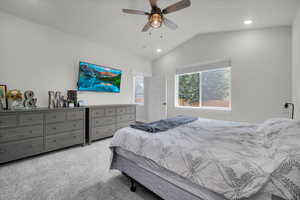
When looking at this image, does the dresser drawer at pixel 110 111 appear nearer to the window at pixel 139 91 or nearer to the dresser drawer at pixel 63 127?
the dresser drawer at pixel 63 127

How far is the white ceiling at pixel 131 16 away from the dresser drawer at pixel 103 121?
7.24 feet

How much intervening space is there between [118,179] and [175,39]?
399 cm

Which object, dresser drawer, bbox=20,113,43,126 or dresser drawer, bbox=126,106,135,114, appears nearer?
dresser drawer, bbox=20,113,43,126

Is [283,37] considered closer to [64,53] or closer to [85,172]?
[85,172]

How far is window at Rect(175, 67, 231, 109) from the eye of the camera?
3.82 metres

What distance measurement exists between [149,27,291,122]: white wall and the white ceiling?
282 millimetres

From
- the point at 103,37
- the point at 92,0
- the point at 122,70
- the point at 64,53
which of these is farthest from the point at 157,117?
the point at 92,0

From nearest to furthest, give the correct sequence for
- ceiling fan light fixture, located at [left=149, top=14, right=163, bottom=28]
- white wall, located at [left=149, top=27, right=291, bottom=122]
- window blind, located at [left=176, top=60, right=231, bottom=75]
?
ceiling fan light fixture, located at [left=149, top=14, right=163, bottom=28] → white wall, located at [left=149, top=27, right=291, bottom=122] → window blind, located at [left=176, top=60, right=231, bottom=75]

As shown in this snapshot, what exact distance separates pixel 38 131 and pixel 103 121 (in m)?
1.30

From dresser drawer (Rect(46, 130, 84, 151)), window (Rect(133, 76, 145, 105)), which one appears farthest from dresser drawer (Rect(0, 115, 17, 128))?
window (Rect(133, 76, 145, 105))

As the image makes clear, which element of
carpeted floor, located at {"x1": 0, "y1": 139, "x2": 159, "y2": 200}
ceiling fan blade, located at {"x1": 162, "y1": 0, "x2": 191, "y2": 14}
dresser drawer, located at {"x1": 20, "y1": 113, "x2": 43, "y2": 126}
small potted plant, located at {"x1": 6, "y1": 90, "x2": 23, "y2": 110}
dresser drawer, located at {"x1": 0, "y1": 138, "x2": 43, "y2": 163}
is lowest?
carpeted floor, located at {"x1": 0, "y1": 139, "x2": 159, "y2": 200}

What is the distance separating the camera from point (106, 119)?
3.47 metres

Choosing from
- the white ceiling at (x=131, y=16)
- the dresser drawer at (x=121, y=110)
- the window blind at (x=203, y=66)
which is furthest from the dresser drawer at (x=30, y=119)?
the window blind at (x=203, y=66)

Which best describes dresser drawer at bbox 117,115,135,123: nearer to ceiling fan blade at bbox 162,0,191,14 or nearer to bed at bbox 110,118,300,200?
bed at bbox 110,118,300,200
